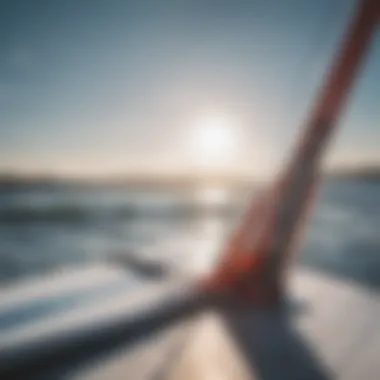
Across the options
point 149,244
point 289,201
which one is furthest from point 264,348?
point 149,244

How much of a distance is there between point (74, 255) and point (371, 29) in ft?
47.0

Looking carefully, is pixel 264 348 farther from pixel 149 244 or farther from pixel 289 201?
pixel 149 244

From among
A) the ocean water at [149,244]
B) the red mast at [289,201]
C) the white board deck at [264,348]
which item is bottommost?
the ocean water at [149,244]

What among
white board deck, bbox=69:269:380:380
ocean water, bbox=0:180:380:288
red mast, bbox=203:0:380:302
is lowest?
ocean water, bbox=0:180:380:288

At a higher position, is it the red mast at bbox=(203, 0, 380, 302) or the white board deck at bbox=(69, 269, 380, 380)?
the red mast at bbox=(203, 0, 380, 302)

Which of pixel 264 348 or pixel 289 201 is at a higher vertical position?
pixel 289 201

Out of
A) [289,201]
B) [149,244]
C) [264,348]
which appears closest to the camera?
[264,348]

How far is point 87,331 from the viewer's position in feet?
15.8

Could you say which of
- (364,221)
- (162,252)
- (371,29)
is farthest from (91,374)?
(364,221)

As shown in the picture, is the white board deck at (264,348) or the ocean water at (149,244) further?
the ocean water at (149,244)

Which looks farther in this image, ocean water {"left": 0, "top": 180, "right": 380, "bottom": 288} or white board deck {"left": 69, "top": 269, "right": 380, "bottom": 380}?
ocean water {"left": 0, "top": 180, "right": 380, "bottom": 288}

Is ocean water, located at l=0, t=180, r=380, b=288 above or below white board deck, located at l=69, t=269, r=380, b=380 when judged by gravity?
below

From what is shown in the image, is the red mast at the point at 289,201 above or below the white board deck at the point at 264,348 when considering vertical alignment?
above

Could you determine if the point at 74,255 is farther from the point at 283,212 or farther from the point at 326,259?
the point at 283,212
